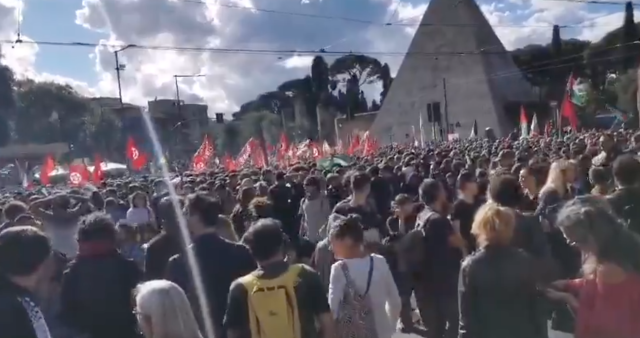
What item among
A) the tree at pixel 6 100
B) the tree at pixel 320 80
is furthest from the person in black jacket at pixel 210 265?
the tree at pixel 320 80

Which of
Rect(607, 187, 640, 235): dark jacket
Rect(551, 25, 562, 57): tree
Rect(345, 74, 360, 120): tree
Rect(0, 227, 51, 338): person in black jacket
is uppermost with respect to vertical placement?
Rect(551, 25, 562, 57): tree

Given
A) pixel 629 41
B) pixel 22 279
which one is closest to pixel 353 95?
pixel 629 41

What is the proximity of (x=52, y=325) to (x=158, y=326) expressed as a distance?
1.29m

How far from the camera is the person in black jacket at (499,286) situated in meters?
3.94

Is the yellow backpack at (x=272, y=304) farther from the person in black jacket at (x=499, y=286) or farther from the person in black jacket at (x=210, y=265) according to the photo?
the person in black jacket at (x=499, y=286)

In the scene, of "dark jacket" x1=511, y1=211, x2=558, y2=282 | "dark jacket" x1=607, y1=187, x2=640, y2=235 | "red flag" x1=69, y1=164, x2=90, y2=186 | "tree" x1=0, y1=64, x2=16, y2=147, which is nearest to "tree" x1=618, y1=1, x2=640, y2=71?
"tree" x1=0, y1=64, x2=16, y2=147

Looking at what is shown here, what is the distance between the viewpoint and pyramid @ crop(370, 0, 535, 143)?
64312 millimetres

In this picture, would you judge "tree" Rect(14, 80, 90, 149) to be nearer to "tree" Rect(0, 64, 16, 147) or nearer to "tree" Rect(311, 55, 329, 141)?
"tree" Rect(0, 64, 16, 147)

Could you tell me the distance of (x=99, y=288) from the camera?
14.0ft

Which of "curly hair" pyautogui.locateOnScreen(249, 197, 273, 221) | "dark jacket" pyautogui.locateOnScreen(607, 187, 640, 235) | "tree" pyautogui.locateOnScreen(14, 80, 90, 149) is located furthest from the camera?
"tree" pyautogui.locateOnScreen(14, 80, 90, 149)

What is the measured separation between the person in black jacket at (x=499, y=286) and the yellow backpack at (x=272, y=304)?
93 cm

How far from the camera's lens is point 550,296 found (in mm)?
3887

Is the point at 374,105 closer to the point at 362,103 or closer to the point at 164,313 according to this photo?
the point at 362,103

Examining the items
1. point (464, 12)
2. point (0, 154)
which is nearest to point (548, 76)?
point (464, 12)
